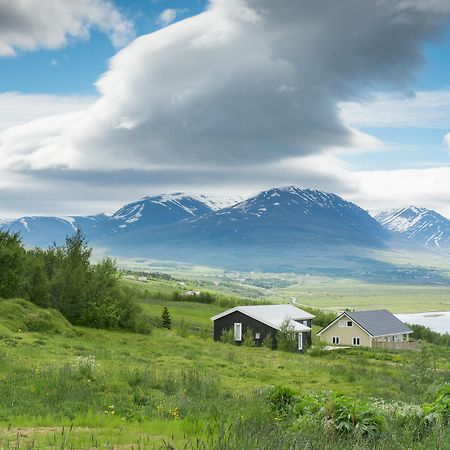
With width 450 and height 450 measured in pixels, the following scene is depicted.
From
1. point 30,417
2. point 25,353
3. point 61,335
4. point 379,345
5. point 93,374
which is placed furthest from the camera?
point 379,345

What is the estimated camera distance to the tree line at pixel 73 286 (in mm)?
49719

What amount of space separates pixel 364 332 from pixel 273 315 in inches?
897

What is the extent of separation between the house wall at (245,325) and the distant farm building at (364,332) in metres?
17.9

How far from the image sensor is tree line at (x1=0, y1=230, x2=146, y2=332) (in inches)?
1957

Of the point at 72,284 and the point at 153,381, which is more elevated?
the point at 72,284

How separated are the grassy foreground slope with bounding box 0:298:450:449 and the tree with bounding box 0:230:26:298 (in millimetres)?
12726

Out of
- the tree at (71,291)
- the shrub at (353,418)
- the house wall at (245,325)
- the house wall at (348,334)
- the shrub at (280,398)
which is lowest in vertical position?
the house wall at (348,334)

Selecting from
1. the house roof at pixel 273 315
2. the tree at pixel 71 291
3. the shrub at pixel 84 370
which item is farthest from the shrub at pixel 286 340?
the shrub at pixel 84 370

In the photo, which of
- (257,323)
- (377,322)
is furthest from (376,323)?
(257,323)

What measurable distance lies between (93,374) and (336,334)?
278 feet

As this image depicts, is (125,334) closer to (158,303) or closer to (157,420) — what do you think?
(157,420)

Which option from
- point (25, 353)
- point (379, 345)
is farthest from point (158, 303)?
point (25, 353)

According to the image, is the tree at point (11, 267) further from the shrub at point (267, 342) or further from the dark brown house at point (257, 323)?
the dark brown house at point (257, 323)

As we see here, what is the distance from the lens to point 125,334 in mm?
50594
